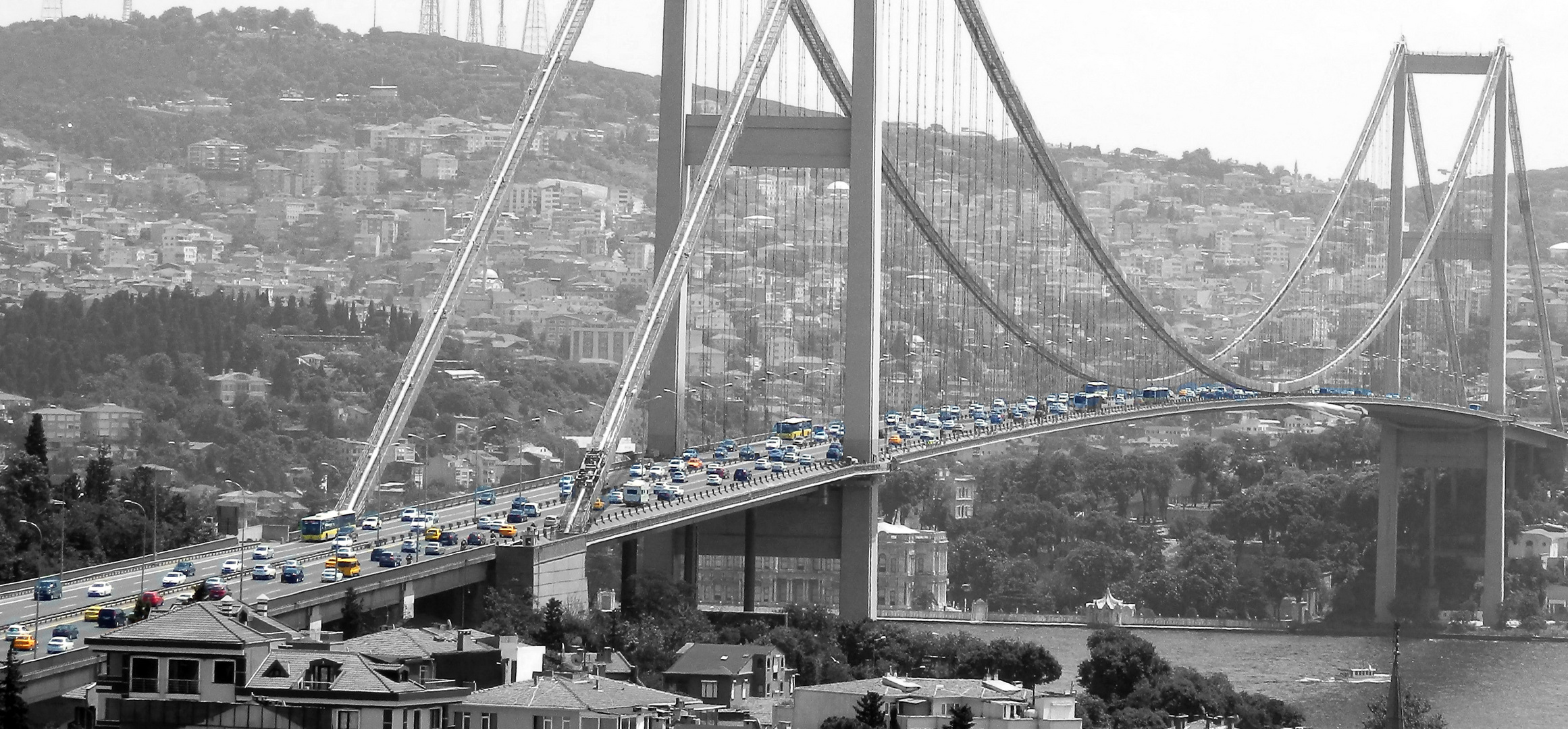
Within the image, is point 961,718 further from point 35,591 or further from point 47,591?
point 35,591

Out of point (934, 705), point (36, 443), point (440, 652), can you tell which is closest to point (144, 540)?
point (36, 443)

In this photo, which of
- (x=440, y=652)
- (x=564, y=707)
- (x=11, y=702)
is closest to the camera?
(x=11, y=702)

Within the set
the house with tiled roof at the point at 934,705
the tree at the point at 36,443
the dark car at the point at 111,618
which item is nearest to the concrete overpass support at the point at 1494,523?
the tree at the point at 36,443

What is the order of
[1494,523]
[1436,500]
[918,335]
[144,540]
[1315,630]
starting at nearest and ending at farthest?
1. [144,540]
2. [1315,630]
3. [1494,523]
4. [1436,500]
5. [918,335]

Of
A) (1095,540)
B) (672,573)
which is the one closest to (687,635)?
(672,573)

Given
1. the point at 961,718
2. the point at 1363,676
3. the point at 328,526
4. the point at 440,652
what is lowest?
the point at 1363,676

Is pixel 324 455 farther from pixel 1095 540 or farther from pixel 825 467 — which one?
pixel 825 467
